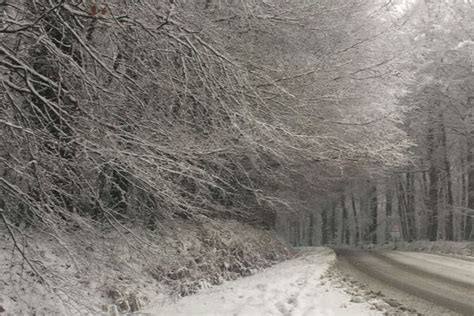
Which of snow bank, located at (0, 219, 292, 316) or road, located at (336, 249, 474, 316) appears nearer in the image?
snow bank, located at (0, 219, 292, 316)

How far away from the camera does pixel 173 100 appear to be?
26.3 ft

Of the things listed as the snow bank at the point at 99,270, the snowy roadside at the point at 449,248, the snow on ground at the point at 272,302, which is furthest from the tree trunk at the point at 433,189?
the snow on ground at the point at 272,302

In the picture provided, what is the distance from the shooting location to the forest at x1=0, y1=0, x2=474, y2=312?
566 centimetres

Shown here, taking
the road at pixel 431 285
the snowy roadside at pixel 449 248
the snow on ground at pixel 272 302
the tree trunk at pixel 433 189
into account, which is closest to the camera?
the snow on ground at pixel 272 302

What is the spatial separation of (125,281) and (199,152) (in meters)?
3.14

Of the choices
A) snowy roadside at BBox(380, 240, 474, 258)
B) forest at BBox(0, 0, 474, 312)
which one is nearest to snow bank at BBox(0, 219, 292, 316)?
forest at BBox(0, 0, 474, 312)

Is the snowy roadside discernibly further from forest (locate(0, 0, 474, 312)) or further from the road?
forest (locate(0, 0, 474, 312))

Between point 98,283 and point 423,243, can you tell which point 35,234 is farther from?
point 423,243

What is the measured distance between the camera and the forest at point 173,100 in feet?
18.6

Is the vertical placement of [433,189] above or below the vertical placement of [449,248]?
above

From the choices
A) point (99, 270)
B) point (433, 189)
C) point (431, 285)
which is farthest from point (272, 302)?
point (433, 189)

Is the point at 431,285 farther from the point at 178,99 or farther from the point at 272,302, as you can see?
the point at 178,99

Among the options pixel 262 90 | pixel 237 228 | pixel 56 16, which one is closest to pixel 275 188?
pixel 237 228

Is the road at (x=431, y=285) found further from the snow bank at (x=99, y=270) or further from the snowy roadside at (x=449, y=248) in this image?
the snowy roadside at (x=449, y=248)
